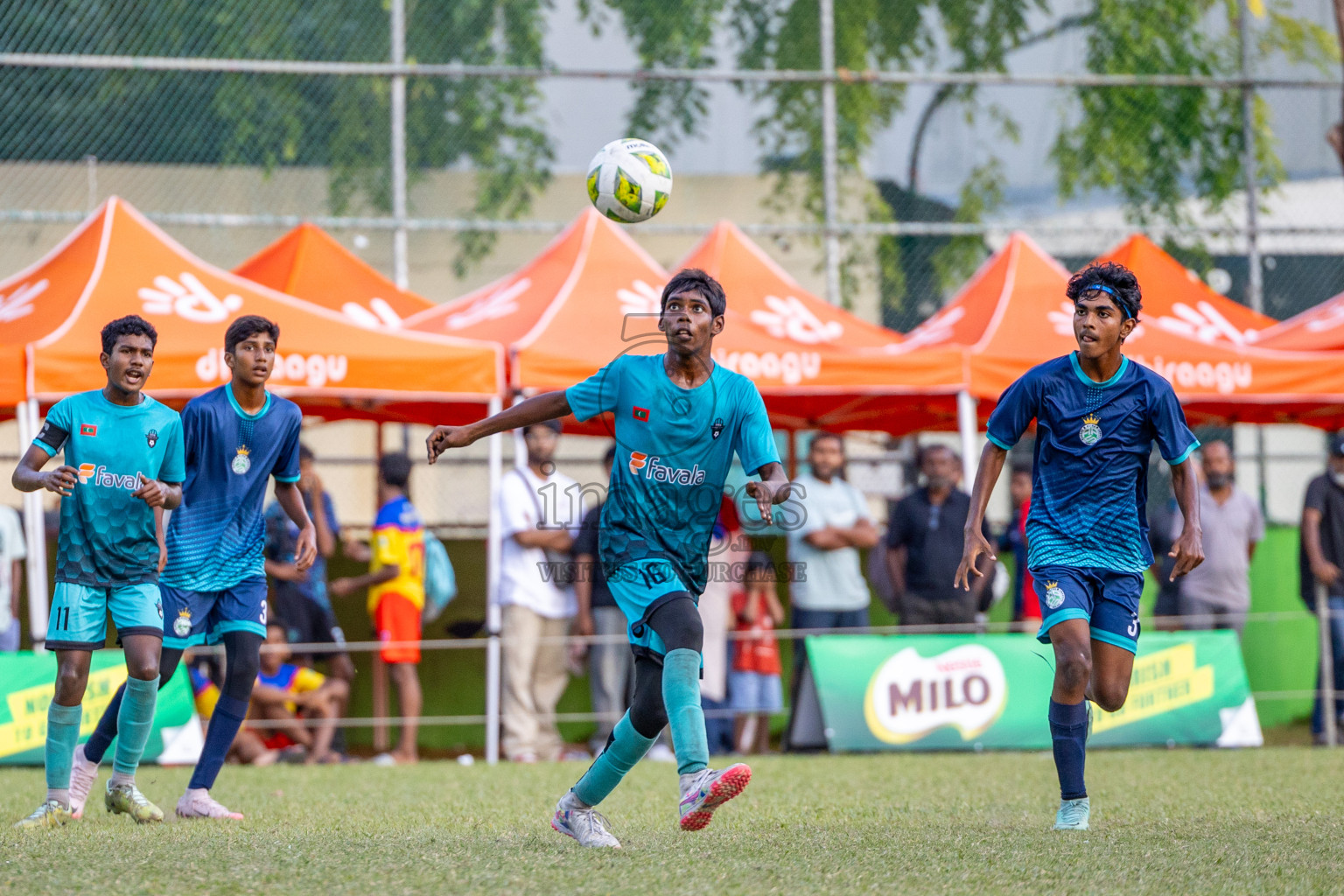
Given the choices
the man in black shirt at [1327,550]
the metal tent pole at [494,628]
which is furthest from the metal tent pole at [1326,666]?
the metal tent pole at [494,628]

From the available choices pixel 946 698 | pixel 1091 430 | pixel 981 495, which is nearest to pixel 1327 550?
pixel 946 698

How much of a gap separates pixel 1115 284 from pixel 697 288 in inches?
75.6

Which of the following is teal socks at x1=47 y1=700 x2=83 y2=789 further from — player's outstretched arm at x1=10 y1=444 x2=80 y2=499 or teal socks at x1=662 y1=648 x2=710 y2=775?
teal socks at x1=662 y1=648 x2=710 y2=775

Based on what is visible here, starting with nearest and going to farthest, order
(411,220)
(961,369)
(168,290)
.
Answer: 1. (168,290)
2. (961,369)
3. (411,220)

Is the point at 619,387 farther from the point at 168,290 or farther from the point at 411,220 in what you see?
the point at 411,220

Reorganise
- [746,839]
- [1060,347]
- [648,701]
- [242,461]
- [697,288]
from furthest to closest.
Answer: [1060,347] < [242,461] < [746,839] < [697,288] < [648,701]

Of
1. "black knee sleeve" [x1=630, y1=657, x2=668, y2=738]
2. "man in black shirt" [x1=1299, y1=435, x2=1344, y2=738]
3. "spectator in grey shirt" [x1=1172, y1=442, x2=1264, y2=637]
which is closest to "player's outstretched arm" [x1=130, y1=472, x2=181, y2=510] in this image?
"black knee sleeve" [x1=630, y1=657, x2=668, y2=738]

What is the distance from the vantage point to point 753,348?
11375 mm

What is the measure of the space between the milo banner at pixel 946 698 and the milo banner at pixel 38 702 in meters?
4.53

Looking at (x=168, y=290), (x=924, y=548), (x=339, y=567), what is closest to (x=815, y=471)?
(x=924, y=548)

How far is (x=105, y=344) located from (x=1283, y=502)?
13591mm

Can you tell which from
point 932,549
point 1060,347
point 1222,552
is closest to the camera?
point 932,549

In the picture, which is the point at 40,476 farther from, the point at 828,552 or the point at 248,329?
the point at 828,552

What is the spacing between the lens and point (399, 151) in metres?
15.1
